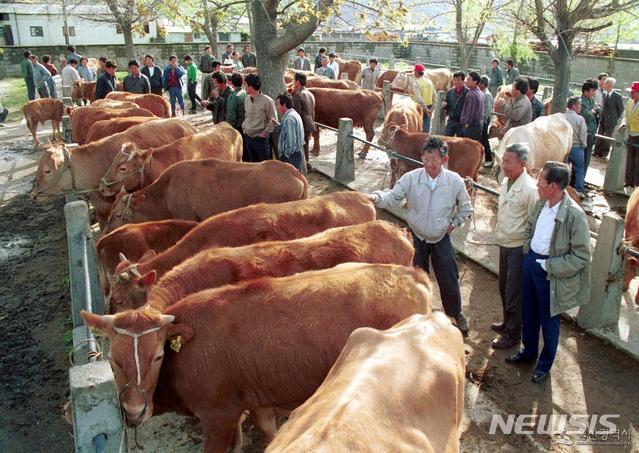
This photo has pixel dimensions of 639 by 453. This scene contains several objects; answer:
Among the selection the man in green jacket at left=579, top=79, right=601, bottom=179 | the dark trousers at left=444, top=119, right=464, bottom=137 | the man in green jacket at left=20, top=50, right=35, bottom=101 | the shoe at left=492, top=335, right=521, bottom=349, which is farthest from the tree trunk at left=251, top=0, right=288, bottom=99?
the man in green jacket at left=20, top=50, right=35, bottom=101

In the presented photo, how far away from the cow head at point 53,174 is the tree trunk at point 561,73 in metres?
9.56

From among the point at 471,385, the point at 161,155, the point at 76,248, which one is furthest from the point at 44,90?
the point at 471,385

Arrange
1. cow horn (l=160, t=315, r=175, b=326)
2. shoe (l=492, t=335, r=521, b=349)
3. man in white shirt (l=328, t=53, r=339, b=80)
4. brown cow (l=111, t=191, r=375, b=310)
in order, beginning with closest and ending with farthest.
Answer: cow horn (l=160, t=315, r=175, b=326) < brown cow (l=111, t=191, r=375, b=310) < shoe (l=492, t=335, r=521, b=349) < man in white shirt (l=328, t=53, r=339, b=80)

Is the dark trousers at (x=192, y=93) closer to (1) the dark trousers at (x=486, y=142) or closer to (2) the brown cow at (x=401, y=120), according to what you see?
(2) the brown cow at (x=401, y=120)

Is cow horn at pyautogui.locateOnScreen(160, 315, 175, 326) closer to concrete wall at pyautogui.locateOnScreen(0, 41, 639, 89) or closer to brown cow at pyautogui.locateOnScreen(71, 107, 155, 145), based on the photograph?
brown cow at pyautogui.locateOnScreen(71, 107, 155, 145)

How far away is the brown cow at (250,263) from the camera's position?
4.65m

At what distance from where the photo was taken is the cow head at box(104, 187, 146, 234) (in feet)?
23.3

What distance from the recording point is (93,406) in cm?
275

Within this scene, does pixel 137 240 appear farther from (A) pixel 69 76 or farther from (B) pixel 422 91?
(A) pixel 69 76

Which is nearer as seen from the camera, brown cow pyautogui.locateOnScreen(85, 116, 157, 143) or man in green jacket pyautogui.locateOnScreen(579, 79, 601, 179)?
man in green jacket pyautogui.locateOnScreen(579, 79, 601, 179)

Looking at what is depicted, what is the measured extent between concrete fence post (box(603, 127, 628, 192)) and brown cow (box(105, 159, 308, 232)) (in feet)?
21.4

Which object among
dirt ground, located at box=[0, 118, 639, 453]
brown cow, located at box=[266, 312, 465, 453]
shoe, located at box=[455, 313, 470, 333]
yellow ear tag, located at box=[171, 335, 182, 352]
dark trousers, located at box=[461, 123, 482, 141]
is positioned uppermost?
dark trousers, located at box=[461, 123, 482, 141]

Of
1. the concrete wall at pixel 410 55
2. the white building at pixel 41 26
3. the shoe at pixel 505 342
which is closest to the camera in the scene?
the shoe at pixel 505 342

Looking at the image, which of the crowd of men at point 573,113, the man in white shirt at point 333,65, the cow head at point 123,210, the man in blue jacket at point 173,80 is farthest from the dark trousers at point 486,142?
the man in blue jacket at point 173,80
